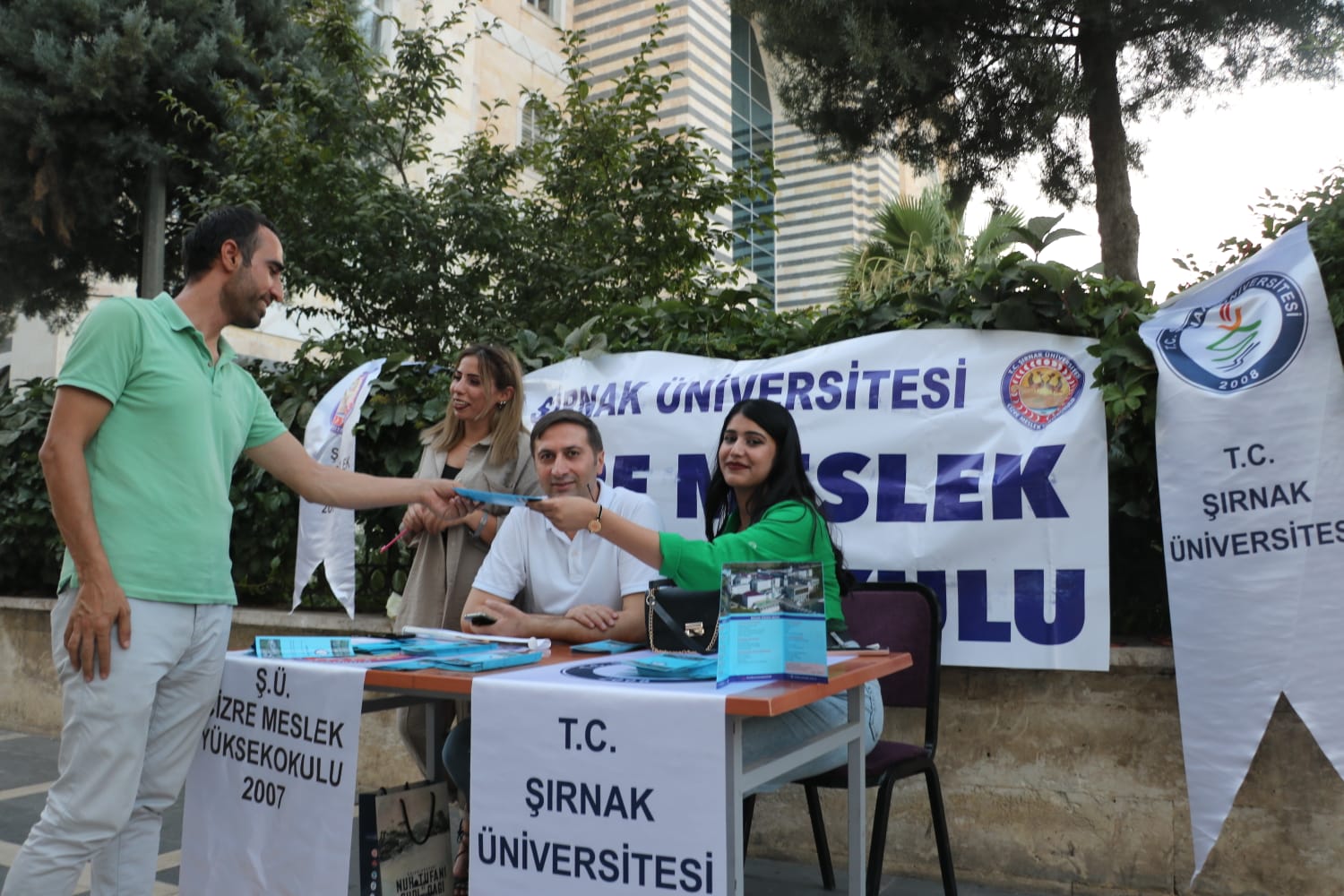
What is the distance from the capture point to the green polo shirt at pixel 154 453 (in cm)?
240

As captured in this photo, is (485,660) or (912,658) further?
(912,658)

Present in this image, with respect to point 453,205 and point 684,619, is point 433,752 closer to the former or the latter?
point 684,619

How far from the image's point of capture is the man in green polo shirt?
2.33 meters

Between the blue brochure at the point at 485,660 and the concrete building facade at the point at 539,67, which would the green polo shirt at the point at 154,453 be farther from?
the concrete building facade at the point at 539,67

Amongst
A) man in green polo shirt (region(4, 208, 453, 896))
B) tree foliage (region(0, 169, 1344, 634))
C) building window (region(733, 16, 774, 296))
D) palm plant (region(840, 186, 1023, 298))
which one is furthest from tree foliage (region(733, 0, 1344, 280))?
building window (region(733, 16, 774, 296))

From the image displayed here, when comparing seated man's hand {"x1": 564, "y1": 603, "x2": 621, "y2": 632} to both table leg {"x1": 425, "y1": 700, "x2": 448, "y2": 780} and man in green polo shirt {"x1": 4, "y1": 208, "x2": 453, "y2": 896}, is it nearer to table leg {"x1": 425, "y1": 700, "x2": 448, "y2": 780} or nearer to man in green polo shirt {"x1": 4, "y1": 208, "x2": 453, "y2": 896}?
table leg {"x1": 425, "y1": 700, "x2": 448, "y2": 780}

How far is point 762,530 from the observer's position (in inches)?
109

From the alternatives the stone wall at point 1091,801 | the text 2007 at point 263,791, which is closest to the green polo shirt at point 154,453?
the text 2007 at point 263,791

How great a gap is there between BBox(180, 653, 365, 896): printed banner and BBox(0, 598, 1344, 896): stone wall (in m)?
1.78

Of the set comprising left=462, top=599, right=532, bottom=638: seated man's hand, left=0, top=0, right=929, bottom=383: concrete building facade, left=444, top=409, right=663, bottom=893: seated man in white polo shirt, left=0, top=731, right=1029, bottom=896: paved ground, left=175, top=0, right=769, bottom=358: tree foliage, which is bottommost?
left=0, top=731, right=1029, bottom=896: paved ground

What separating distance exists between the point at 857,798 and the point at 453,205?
17.4 ft

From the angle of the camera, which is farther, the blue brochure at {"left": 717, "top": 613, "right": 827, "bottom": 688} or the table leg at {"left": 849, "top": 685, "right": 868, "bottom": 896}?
the table leg at {"left": 849, "top": 685, "right": 868, "bottom": 896}

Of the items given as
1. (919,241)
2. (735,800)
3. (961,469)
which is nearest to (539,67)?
(919,241)

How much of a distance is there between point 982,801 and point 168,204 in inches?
427
